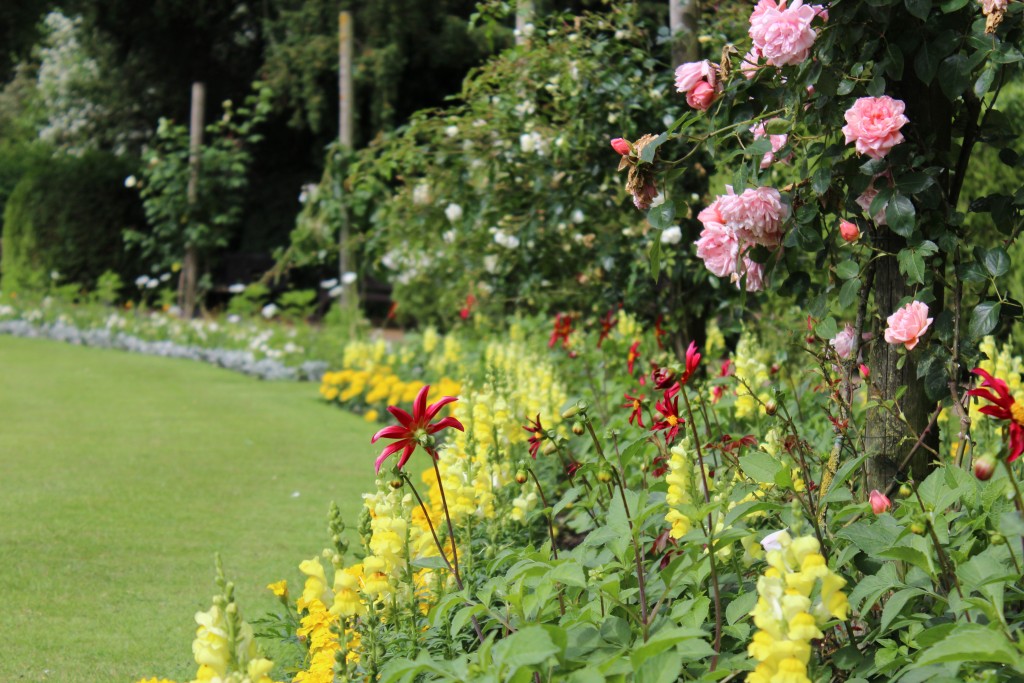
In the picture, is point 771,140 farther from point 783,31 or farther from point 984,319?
point 984,319

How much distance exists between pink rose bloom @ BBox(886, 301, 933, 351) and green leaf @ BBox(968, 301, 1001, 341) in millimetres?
104

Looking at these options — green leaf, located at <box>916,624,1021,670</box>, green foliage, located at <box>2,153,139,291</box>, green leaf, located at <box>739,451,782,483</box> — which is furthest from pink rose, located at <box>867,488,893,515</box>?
green foliage, located at <box>2,153,139,291</box>

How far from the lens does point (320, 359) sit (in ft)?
28.4

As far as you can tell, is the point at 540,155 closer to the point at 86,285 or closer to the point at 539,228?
the point at 539,228

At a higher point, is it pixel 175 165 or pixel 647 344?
pixel 175 165

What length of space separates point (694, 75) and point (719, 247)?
0.37 meters

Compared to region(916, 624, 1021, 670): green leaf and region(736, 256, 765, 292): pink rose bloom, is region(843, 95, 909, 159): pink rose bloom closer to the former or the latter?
region(736, 256, 765, 292): pink rose bloom

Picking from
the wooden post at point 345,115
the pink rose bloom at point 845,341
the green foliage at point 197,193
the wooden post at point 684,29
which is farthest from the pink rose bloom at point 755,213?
the green foliage at point 197,193

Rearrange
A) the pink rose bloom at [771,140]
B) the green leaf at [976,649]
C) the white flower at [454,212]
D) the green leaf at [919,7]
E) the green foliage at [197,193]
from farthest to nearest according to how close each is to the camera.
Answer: the green foliage at [197,193] < the white flower at [454,212] < the pink rose bloom at [771,140] < the green leaf at [919,7] < the green leaf at [976,649]

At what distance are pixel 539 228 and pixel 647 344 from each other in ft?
2.86

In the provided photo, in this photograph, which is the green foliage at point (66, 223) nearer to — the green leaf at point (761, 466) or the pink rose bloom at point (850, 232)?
the pink rose bloom at point (850, 232)

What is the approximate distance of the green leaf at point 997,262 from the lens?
2.02 meters

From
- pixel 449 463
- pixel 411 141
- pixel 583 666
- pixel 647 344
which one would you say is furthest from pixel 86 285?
pixel 583 666

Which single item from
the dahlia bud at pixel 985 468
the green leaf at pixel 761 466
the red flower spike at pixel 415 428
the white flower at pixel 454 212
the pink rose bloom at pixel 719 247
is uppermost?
the white flower at pixel 454 212
